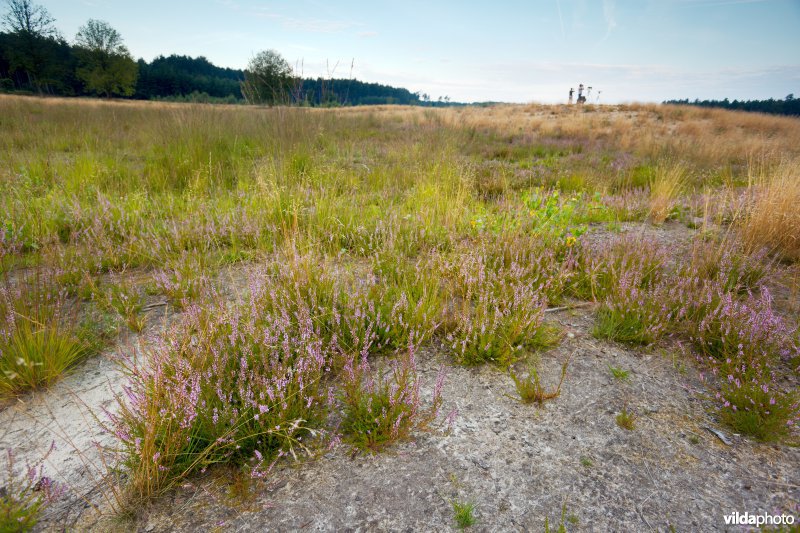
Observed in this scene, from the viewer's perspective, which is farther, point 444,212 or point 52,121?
point 52,121

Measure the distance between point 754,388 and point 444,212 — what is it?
3.44m

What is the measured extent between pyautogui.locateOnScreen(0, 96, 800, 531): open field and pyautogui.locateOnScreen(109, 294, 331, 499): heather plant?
17mm

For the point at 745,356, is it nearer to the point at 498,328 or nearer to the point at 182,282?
the point at 498,328

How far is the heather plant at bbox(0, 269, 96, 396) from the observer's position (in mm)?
2182

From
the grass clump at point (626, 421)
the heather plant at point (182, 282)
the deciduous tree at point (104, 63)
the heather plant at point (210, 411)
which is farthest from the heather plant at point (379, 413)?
the deciduous tree at point (104, 63)

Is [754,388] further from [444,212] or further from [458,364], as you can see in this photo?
[444,212]

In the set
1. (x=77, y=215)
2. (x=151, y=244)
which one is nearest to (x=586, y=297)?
(x=151, y=244)

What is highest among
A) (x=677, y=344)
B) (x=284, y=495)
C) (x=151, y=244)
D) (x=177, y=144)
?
(x=177, y=144)

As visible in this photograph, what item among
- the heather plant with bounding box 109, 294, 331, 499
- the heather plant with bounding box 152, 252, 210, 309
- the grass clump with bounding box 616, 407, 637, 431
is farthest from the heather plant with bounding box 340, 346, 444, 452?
the heather plant with bounding box 152, 252, 210, 309

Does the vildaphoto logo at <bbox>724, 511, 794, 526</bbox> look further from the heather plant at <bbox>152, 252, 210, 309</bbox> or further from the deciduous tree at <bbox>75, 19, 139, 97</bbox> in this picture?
the deciduous tree at <bbox>75, 19, 139, 97</bbox>

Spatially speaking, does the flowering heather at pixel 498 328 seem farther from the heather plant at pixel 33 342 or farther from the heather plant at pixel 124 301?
the heather plant at pixel 33 342

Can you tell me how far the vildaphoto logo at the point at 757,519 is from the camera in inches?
61.9

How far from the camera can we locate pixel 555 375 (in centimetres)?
256

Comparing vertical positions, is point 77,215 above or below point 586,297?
above
